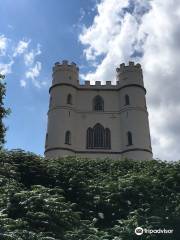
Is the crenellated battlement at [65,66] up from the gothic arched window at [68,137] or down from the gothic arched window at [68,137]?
up

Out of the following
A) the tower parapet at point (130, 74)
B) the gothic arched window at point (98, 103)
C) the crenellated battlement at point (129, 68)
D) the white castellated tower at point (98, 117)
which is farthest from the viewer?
the crenellated battlement at point (129, 68)

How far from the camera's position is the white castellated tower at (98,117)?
41.9 m

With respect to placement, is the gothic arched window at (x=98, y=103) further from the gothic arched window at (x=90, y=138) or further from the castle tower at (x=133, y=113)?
the gothic arched window at (x=90, y=138)

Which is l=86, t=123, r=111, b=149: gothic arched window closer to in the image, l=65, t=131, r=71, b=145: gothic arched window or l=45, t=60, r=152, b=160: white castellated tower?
l=45, t=60, r=152, b=160: white castellated tower

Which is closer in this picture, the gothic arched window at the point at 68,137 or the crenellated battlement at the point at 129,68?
the gothic arched window at the point at 68,137

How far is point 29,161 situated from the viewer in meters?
20.1

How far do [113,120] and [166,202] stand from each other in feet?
101

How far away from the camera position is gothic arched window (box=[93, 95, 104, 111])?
46625 millimetres

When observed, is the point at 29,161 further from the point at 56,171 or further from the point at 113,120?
the point at 113,120

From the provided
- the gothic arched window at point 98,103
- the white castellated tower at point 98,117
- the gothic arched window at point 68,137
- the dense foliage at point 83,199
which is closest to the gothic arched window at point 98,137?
the white castellated tower at point 98,117

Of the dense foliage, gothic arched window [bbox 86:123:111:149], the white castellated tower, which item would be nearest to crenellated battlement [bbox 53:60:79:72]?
the white castellated tower

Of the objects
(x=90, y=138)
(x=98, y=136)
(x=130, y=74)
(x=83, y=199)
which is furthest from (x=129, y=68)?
(x=83, y=199)

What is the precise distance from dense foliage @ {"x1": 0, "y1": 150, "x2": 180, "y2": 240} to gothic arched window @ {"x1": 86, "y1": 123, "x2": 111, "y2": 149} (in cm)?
2060

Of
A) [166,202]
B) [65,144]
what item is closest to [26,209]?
[166,202]
